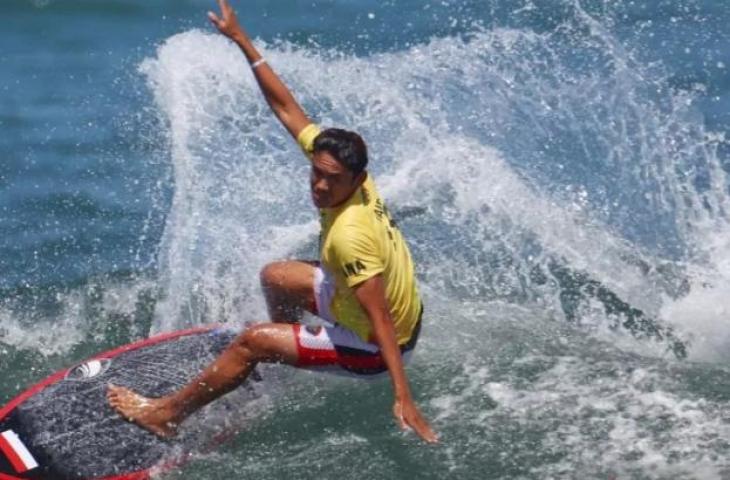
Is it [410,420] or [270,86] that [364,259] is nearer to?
[410,420]

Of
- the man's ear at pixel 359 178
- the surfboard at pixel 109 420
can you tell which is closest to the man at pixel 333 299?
the man's ear at pixel 359 178

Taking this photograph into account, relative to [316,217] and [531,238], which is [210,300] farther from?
[531,238]

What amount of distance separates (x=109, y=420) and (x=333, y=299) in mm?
1545

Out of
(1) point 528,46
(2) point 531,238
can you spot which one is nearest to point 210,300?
(2) point 531,238

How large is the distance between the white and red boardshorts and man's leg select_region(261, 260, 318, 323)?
38cm

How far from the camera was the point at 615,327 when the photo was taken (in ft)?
30.3

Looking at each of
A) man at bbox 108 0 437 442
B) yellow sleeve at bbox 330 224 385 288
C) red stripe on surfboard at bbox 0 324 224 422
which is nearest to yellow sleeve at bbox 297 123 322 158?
man at bbox 108 0 437 442

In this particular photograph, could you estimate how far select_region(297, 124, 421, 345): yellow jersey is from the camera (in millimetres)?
6887

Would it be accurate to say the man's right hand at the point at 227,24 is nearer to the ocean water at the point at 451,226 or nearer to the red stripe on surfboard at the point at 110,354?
the red stripe on surfboard at the point at 110,354

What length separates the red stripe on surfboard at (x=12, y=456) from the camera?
24.6 ft

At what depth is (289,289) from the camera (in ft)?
25.9

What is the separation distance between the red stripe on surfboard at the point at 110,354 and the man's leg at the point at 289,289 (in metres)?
0.81

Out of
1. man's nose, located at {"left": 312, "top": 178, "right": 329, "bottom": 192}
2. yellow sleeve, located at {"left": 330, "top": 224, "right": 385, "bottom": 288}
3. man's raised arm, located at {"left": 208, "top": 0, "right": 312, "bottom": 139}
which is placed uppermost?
man's raised arm, located at {"left": 208, "top": 0, "right": 312, "bottom": 139}

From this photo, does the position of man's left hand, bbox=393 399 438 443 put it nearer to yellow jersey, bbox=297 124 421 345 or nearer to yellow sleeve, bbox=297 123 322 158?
yellow jersey, bbox=297 124 421 345
